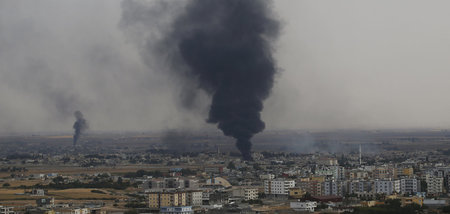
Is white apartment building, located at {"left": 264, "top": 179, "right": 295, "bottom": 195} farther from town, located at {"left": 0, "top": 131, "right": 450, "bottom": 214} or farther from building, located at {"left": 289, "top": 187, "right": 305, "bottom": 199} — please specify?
building, located at {"left": 289, "top": 187, "right": 305, "bottom": 199}

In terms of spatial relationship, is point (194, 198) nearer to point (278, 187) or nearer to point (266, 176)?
point (278, 187)

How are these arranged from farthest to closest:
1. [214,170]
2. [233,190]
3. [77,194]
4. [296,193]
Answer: [214,170] < [77,194] < [233,190] < [296,193]

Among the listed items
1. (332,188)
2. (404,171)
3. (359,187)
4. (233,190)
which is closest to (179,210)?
(233,190)

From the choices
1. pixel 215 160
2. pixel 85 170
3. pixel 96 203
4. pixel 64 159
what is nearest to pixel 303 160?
pixel 215 160

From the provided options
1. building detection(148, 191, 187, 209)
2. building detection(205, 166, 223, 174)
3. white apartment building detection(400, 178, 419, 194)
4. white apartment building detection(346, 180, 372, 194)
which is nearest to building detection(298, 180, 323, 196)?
white apartment building detection(346, 180, 372, 194)

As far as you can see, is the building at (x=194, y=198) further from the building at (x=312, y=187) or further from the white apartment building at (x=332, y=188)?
the white apartment building at (x=332, y=188)

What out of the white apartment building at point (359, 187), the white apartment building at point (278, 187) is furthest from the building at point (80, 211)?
the white apartment building at point (359, 187)
